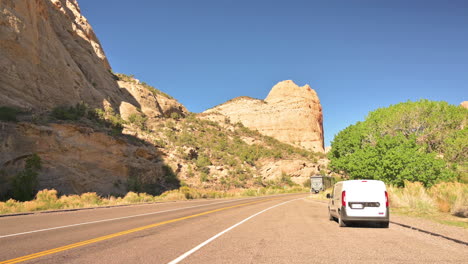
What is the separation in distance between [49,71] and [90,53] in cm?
1878

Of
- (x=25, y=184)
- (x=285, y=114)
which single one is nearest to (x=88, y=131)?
(x=25, y=184)

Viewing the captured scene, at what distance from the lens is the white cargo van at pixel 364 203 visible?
11.2m

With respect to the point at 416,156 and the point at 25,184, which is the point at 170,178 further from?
the point at 416,156

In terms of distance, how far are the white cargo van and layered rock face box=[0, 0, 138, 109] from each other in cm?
3288

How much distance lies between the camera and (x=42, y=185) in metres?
26.8

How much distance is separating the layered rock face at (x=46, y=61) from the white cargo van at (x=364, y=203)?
108ft

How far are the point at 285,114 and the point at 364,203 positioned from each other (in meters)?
94.0

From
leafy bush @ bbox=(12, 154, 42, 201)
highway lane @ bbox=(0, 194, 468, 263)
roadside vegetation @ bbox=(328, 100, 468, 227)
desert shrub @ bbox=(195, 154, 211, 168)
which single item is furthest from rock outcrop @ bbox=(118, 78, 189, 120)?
highway lane @ bbox=(0, 194, 468, 263)

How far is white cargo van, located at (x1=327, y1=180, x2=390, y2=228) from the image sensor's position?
11234 millimetres

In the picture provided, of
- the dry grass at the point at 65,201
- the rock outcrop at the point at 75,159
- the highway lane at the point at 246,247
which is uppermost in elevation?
the rock outcrop at the point at 75,159

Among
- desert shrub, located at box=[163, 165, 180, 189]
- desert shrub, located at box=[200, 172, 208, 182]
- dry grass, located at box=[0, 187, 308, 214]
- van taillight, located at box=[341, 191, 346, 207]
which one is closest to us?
van taillight, located at box=[341, 191, 346, 207]

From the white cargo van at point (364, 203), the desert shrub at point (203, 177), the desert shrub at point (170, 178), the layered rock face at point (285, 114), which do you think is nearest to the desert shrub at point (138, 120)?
the desert shrub at point (170, 178)

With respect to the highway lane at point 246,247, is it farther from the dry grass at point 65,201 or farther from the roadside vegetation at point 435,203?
the dry grass at point 65,201

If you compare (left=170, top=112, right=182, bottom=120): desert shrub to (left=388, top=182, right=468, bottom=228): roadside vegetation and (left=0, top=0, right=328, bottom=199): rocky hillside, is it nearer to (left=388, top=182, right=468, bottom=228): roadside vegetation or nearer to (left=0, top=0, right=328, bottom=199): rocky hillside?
(left=0, top=0, right=328, bottom=199): rocky hillside
